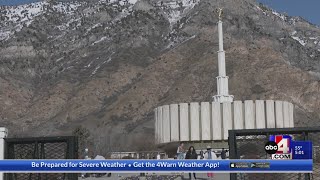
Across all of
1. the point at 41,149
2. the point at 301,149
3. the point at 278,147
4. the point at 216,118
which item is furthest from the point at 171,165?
the point at 216,118

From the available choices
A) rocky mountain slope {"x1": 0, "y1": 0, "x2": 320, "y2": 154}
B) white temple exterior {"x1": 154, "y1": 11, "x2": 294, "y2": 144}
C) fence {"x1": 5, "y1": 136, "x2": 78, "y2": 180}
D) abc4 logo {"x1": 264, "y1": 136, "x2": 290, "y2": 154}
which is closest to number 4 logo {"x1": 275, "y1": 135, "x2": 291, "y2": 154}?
abc4 logo {"x1": 264, "y1": 136, "x2": 290, "y2": 154}

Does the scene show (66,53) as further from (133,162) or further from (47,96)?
(133,162)

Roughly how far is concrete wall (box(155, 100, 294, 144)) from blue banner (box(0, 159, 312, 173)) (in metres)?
38.6

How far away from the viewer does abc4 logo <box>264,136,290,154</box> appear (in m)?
7.66

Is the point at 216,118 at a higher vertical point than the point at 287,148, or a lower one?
higher

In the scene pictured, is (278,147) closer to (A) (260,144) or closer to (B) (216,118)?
(A) (260,144)

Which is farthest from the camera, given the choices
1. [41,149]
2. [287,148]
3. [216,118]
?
[216,118]

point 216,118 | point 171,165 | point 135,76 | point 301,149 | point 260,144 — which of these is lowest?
point 171,165

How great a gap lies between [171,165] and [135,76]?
12641 centimetres

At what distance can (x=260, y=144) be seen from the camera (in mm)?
8938

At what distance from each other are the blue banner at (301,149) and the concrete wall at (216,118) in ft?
126

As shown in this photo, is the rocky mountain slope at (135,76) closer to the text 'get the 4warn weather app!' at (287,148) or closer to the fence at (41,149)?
the fence at (41,149)

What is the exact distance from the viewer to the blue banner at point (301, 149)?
770 cm

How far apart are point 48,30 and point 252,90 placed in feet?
325
